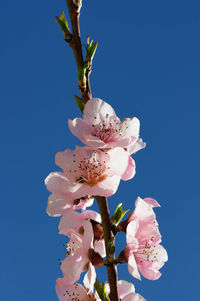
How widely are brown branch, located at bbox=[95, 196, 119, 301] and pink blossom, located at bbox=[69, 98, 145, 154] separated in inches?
12.5

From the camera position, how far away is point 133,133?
224 centimetres

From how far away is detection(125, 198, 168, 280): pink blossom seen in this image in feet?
6.56

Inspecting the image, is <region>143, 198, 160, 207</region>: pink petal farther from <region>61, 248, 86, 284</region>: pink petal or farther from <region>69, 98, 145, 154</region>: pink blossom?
<region>61, 248, 86, 284</region>: pink petal

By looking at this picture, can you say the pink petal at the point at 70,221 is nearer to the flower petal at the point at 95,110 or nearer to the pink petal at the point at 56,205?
the pink petal at the point at 56,205

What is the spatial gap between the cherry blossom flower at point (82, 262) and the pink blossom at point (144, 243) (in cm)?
20

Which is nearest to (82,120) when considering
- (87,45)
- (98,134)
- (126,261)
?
(98,134)

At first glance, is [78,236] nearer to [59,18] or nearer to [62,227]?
[62,227]

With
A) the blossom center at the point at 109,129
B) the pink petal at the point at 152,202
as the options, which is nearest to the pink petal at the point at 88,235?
the pink petal at the point at 152,202

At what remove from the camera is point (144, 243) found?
7.03 feet

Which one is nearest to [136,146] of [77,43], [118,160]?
[118,160]

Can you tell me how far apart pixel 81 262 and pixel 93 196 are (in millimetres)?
373

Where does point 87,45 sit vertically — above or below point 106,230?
above

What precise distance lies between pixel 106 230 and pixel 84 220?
17 cm

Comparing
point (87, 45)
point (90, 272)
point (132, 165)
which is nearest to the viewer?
point (90, 272)
